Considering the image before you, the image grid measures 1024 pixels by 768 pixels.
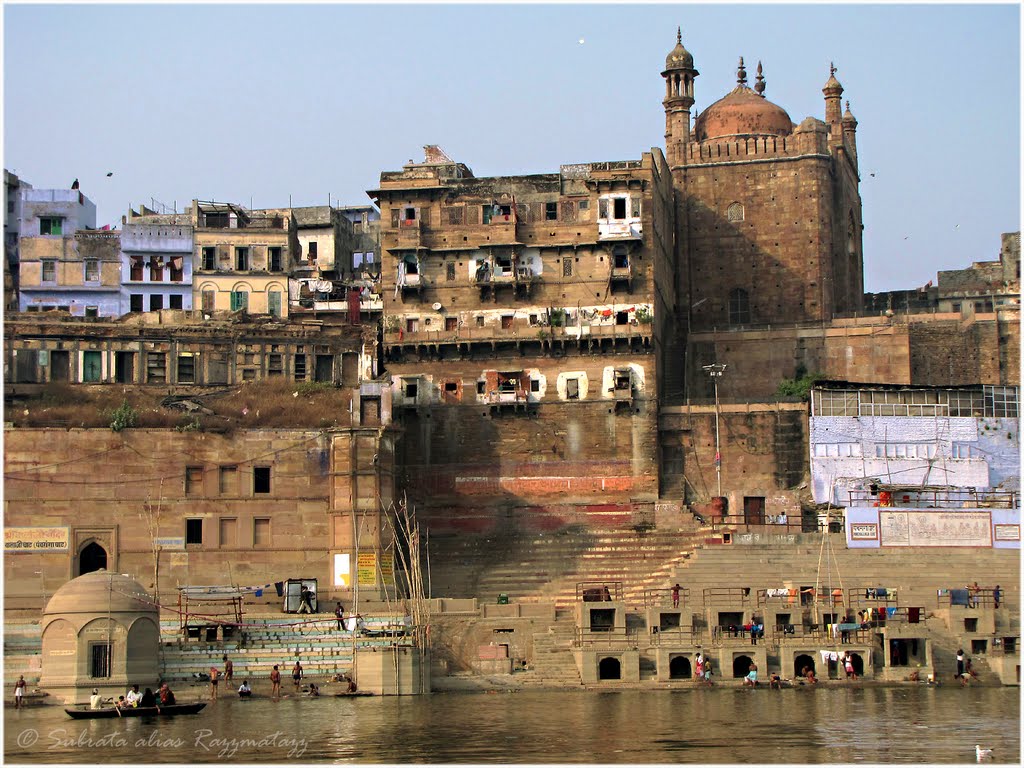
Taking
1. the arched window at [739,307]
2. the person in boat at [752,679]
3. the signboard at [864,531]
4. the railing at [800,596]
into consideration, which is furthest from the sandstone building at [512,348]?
the person in boat at [752,679]

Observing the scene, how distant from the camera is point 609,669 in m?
48.7

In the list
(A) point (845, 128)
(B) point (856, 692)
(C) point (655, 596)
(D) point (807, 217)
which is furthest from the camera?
(A) point (845, 128)

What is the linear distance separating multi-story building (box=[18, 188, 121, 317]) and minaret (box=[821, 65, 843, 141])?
99.0 feet

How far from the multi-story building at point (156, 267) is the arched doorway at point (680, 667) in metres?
30.0

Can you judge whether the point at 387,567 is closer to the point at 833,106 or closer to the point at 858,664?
the point at 858,664

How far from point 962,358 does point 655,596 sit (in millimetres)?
20745

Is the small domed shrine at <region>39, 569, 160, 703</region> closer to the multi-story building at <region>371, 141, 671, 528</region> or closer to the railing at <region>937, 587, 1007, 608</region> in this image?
the multi-story building at <region>371, 141, 671, 528</region>

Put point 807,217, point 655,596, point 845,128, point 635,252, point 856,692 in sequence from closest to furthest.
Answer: point 856,692 < point 655,596 < point 635,252 < point 807,217 < point 845,128

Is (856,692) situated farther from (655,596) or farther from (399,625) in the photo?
(399,625)

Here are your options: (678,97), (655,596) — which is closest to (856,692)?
(655,596)

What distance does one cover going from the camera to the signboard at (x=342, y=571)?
179ft

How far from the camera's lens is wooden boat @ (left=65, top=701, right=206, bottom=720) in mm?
39812

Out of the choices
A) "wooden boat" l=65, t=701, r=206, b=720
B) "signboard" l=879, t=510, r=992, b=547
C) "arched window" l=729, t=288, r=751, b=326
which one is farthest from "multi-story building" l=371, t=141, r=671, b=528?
"wooden boat" l=65, t=701, r=206, b=720

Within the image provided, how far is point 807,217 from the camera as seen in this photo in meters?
72.2
